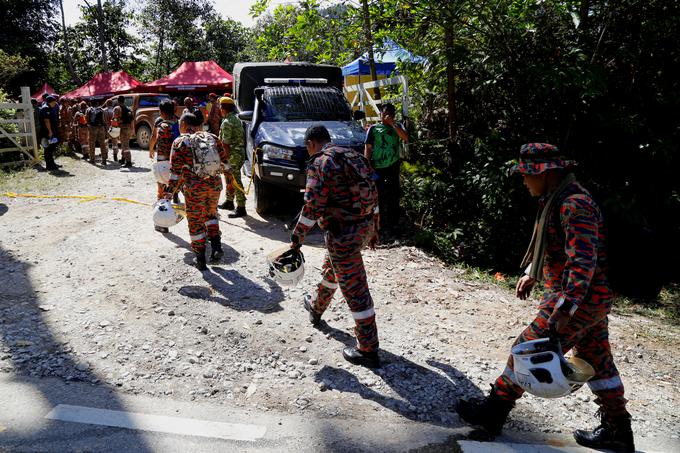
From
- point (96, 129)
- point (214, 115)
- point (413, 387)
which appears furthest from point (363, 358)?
point (96, 129)

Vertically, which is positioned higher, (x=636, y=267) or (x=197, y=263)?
(x=636, y=267)

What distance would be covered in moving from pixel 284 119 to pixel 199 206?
3.27m

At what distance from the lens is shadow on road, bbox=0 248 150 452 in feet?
10.00

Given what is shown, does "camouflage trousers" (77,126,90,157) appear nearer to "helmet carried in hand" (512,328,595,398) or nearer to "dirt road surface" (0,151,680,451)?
"dirt road surface" (0,151,680,451)

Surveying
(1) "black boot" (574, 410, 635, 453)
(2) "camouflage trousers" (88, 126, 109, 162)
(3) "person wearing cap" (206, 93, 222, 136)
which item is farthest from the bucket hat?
(2) "camouflage trousers" (88, 126, 109, 162)

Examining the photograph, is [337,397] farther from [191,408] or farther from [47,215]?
[47,215]

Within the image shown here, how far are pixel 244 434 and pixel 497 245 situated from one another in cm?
480

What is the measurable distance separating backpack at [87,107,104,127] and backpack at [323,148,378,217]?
11984 millimetres

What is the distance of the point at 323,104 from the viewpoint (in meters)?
9.12

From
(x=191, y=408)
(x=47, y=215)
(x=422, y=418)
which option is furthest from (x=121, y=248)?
(x=422, y=418)

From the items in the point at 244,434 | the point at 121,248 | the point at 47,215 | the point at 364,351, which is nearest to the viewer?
the point at 244,434

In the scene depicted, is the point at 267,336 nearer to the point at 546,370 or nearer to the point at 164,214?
the point at 164,214

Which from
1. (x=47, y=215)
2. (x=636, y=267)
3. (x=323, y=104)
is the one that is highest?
(x=323, y=104)

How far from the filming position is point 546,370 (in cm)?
266
